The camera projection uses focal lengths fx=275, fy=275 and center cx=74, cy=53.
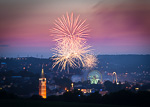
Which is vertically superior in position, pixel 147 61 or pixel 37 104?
pixel 147 61

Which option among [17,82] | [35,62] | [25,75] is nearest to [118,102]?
[17,82]

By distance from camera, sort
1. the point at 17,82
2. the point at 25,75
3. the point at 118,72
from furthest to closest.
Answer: the point at 118,72, the point at 25,75, the point at 17,82

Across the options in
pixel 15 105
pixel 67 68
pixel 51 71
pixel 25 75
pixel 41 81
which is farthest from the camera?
pixel 67 68

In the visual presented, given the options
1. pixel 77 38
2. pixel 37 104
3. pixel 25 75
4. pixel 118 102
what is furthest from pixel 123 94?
pixel 25 75

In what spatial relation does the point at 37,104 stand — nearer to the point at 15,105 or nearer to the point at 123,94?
the point at 15,105

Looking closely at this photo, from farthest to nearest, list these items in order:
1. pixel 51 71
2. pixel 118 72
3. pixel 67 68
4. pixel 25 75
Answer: pixel 118 72 < pixel 67 68 < pixel 51 71 < pixel 25 75

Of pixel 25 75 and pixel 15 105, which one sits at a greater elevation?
pixel 25 75

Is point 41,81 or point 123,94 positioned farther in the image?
point 41,81

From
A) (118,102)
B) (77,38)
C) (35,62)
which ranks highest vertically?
(35,62)

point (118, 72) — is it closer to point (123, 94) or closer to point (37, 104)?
point (123, 94)
